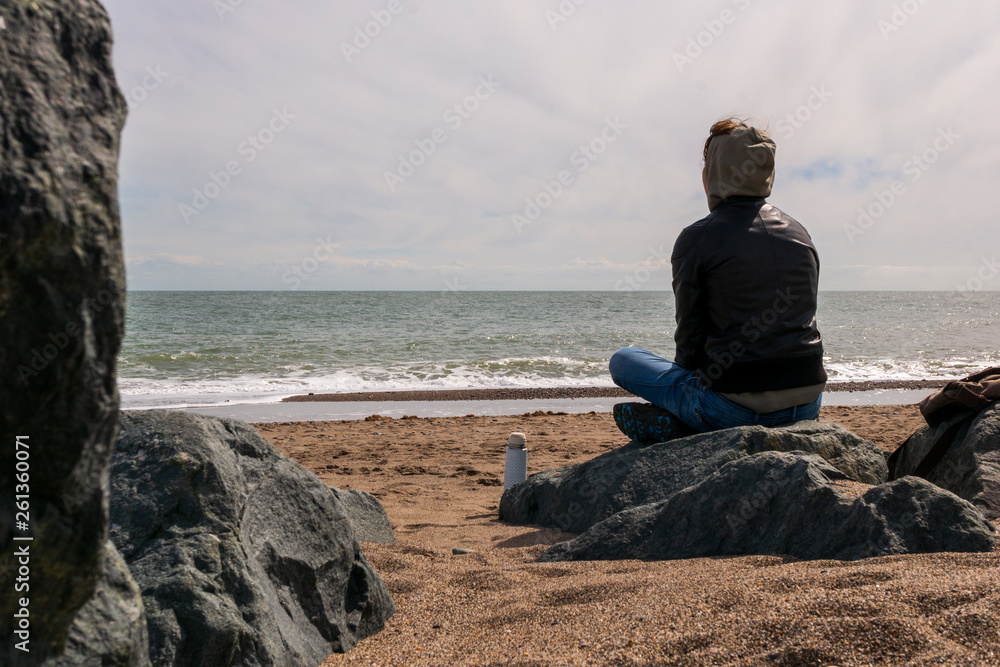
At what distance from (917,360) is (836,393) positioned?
7111mm

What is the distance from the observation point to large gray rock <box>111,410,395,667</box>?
1.55m

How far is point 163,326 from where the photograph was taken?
88.7 feet

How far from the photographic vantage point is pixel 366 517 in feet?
10.8

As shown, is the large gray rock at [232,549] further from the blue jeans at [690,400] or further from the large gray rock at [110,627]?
the blue jeans at [690,400]

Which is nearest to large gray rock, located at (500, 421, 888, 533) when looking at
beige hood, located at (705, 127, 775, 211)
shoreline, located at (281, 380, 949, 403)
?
beige hood, located at (705, 127, 775, 211)

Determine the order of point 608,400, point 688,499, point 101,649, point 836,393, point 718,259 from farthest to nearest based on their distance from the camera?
point 836,393 → point 608,400 → point 718,259 → point 688,499 → point 101,649

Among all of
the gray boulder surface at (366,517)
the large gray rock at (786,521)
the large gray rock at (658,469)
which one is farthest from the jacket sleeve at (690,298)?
the gray boulder surface at (366,517)

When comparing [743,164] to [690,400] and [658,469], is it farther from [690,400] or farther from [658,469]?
[658,469]

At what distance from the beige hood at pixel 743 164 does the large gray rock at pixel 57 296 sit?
3.15 m

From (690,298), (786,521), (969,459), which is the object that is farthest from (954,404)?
(786,521)

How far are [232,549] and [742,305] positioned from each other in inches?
102

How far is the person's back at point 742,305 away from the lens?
10.9 ft

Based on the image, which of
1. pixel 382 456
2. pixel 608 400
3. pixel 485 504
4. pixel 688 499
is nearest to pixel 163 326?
pixel 608 400

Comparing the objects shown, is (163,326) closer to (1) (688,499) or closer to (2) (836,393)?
(2) (836,393)
